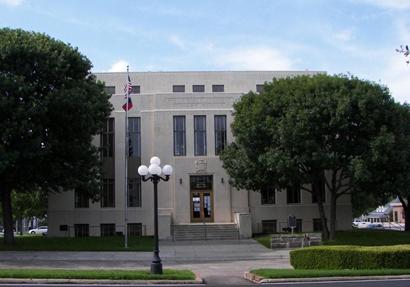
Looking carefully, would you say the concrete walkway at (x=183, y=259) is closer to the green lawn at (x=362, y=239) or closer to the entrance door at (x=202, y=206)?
the green lawn at (x=362, y=239)

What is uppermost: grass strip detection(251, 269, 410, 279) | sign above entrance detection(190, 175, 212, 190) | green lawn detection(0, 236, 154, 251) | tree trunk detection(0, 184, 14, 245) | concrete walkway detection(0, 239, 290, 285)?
sign above entrance detection(190, 175, 212, 190)

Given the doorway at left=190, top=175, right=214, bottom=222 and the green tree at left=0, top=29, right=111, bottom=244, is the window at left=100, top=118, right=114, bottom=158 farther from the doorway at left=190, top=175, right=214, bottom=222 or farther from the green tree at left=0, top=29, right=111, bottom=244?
the green tree at left=0, top=29, right=111, bottom=244

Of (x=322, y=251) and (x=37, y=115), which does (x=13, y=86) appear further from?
(x=322, y=251)

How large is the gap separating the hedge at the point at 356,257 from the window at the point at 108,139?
1043 inches

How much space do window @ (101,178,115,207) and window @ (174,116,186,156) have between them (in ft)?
18.6

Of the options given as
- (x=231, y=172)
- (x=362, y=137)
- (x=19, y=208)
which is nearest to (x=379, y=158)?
(x=362, y=137)

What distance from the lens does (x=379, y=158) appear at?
33.7m

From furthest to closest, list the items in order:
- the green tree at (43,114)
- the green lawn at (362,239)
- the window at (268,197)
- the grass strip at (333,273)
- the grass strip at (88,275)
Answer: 1. the window at (268,197)
2. the green lawn at (362,239)
3. the green tree at (43,114)
4. the grass strip at (333,273)
5. the grass strip at (88,275)

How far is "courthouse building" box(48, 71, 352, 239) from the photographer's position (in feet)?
146

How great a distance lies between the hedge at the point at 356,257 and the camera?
20656 millimetres

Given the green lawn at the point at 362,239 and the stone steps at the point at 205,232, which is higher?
the stone steps at the point at 205,232

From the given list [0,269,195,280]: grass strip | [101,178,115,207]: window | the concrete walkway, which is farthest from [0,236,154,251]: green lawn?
[0,269,195,280]: grass strip

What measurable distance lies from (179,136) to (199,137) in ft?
5.09

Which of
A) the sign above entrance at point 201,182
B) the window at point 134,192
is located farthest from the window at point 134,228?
the sign above entrance at point 201,182
